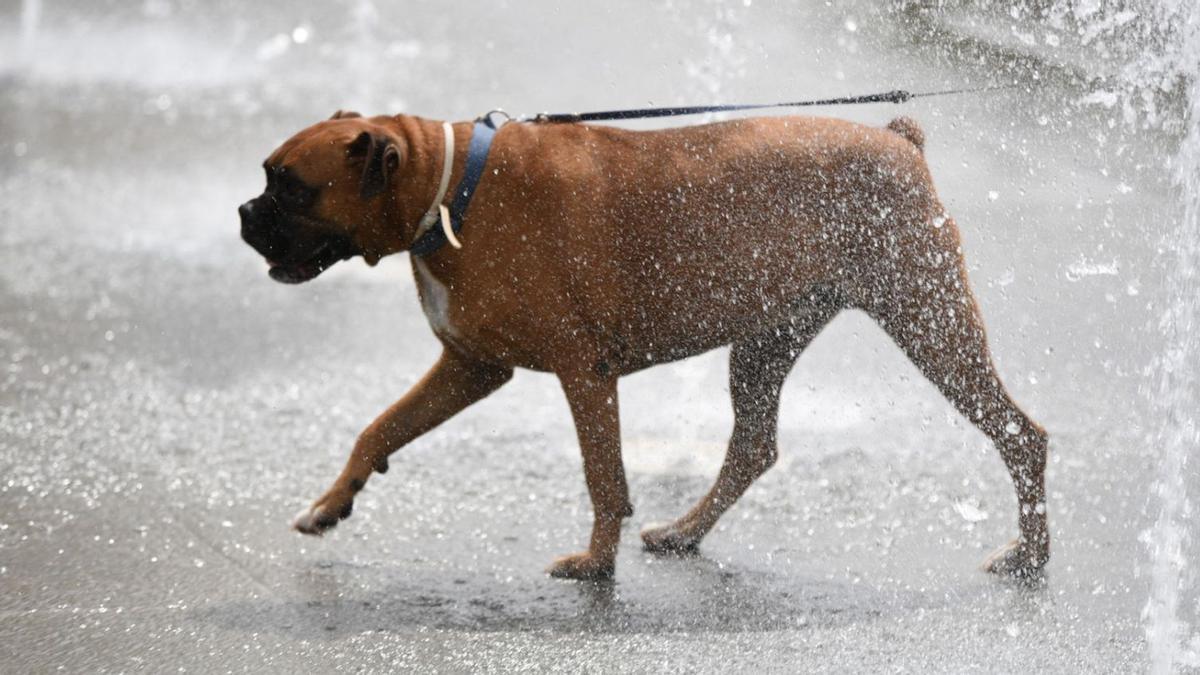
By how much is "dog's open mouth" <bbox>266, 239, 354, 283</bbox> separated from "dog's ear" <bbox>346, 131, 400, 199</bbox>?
157mm

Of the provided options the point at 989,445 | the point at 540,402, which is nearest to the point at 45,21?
the point at 540,402

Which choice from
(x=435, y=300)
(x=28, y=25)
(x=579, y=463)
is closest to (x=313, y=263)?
(x=435, y=300)

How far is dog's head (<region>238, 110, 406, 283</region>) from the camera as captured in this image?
3736mm

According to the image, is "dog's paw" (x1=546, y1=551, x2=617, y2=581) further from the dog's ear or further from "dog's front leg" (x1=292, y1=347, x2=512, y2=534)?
the dog's ear

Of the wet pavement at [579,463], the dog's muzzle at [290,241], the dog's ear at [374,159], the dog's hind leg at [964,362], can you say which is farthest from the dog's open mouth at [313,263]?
the dog's hind leg at [964,362]

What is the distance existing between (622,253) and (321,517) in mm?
1015

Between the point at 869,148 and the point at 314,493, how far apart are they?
194 centimetres

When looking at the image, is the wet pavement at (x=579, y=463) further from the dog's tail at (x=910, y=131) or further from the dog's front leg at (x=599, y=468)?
the dog's tail at (x=910, y=131)

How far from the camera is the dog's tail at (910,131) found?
13.6 feet

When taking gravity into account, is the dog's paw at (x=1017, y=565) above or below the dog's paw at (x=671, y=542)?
below

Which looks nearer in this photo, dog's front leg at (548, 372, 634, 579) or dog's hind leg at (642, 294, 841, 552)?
dog's front leg at (548, 372, 634, 579)

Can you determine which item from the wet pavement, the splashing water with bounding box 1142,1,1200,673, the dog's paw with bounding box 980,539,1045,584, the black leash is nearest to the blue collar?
the black leash

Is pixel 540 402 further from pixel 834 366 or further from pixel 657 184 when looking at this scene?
pixel 657 184

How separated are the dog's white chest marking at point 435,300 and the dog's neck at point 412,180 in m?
0.08
